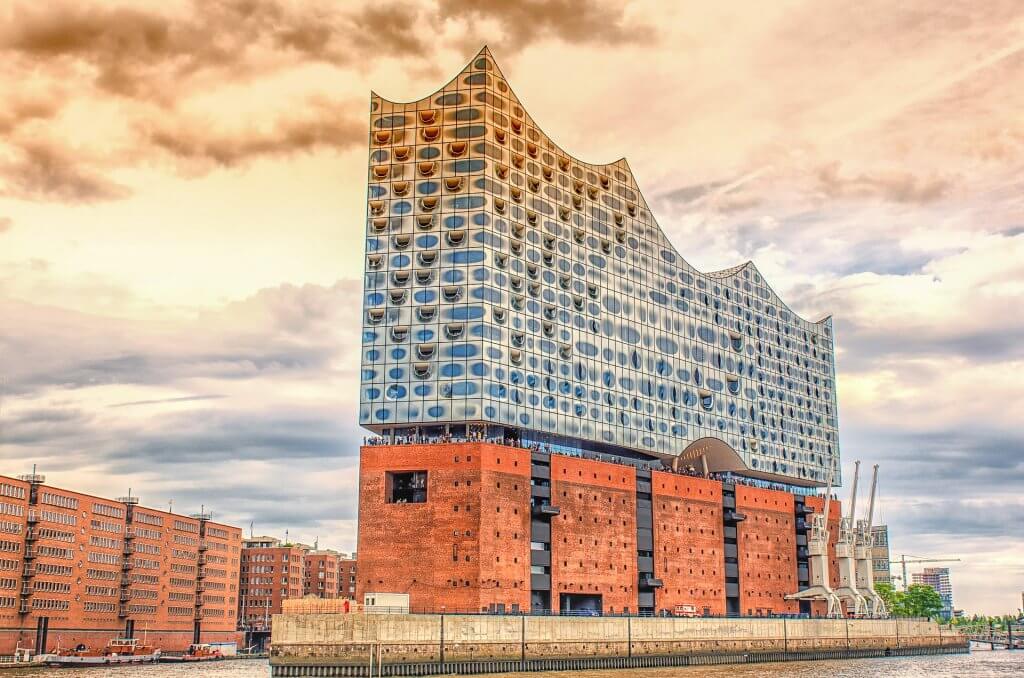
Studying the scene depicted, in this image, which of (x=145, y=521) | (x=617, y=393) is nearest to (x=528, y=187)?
(x=617, y=393)

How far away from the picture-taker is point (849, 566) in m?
151

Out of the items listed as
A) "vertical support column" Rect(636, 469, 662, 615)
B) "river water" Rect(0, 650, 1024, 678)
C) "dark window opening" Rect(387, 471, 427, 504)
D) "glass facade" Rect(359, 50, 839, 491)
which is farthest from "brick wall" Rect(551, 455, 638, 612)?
"dark window opening" Rect(387, 471, 427, 504)

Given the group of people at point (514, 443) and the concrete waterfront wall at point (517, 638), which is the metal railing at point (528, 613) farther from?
the group of people at point (514, 443)

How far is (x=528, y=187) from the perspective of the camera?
118 metres

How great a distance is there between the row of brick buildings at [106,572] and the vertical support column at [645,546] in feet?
223

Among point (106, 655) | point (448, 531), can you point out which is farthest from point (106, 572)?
point (448, 531)

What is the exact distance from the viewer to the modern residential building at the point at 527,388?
103500 millimetres

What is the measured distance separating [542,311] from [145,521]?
2926 inches

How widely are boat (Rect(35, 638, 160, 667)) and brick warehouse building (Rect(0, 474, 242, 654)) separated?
151 centimetres

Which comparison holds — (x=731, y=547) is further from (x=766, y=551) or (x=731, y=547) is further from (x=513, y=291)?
(x=513, y=291)

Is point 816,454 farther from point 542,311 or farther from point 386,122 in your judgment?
point 386,122

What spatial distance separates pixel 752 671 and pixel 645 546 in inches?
765

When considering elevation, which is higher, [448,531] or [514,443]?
[514,443]

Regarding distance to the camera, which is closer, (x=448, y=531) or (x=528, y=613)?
(x=448, y=531)
